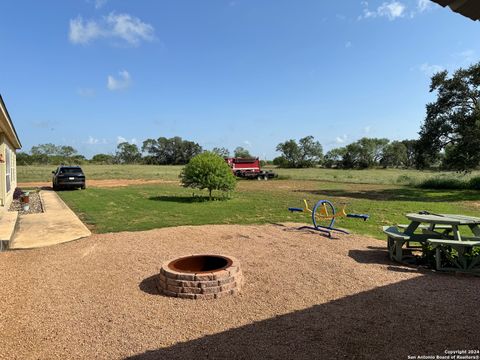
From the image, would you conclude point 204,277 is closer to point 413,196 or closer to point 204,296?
point 204,296

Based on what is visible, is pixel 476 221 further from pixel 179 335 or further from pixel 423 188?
pixel 423 188

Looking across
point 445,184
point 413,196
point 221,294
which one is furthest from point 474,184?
point 221,294

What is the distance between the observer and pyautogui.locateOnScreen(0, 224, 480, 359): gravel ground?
3191 mm

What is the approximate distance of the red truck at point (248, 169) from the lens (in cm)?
Answer: 3509

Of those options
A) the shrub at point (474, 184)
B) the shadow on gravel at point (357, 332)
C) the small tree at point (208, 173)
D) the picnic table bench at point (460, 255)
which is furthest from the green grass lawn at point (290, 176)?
the shadow on gravel at point (357, 332)

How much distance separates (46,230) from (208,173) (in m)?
7.57

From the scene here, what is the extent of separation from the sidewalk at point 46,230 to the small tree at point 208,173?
541 cm

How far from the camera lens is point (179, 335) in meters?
3.42

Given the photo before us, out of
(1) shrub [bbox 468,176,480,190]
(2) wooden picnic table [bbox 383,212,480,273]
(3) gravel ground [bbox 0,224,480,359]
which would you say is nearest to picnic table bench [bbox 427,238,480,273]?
(2) wooden picnic table [bbox 383,212,480,273]

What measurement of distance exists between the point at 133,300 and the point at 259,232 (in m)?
4.45

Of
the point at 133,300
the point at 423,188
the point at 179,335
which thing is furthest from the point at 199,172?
the point at 423,188

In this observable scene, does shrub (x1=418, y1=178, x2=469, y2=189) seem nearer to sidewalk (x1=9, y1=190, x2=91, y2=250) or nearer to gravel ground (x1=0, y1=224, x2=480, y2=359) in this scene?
gravel ground (x1=0, y1=224, x2=480, y2=359)

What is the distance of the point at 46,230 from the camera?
325 inches

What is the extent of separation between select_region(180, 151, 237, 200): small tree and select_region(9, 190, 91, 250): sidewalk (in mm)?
5406
